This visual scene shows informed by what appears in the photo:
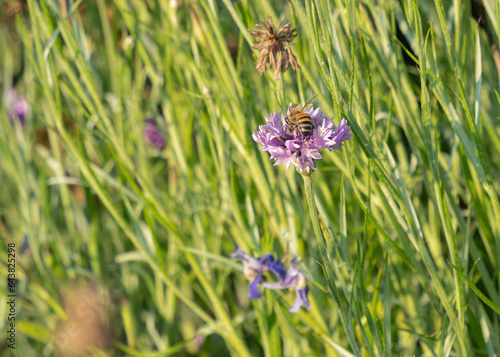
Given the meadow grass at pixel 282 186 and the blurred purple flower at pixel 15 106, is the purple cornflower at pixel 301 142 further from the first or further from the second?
the blurred purple flower at pixel 15 106

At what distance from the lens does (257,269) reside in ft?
2.52

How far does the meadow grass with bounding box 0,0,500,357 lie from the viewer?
23.6 inches

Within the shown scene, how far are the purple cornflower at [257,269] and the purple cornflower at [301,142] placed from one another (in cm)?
30

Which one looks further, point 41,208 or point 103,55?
point 103,55

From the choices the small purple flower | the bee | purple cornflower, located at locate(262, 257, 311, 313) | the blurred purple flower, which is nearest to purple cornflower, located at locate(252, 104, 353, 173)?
the bee

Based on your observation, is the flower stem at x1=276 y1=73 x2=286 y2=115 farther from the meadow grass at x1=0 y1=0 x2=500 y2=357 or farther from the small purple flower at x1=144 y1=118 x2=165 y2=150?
the small purple flower at x1=144 y1=118 x2=165 y2=150

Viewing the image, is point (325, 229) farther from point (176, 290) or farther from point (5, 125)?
point (5, 125)

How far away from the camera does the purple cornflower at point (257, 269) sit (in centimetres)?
76

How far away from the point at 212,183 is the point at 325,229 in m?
0.48

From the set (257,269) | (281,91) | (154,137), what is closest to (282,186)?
(257,269)

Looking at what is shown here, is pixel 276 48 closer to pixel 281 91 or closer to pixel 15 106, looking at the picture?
pixel 281 91

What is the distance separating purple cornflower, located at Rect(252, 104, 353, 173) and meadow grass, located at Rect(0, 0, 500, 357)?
3 centimetres

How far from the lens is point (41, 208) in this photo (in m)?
1.21

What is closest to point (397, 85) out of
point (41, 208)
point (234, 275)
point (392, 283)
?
point (392, 283)
